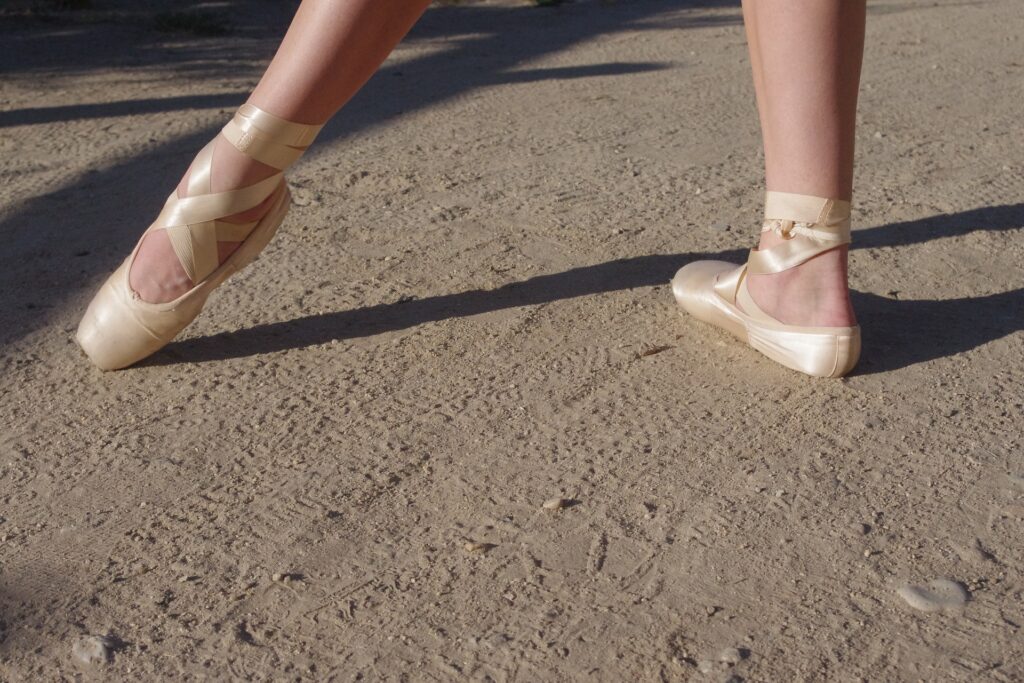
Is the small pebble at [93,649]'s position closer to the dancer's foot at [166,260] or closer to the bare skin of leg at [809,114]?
the dancer's foot at [166,260]

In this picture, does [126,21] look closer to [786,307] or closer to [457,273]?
[457,273]

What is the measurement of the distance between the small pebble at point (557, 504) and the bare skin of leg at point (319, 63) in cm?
75

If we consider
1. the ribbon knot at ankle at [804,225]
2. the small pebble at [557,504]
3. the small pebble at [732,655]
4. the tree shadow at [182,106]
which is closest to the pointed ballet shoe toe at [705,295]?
the ribbon knot at ankle at [804,225]

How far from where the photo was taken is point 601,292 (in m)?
2.34

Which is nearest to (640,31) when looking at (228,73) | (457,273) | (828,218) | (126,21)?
(228,73)

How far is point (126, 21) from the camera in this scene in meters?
A: 5.29

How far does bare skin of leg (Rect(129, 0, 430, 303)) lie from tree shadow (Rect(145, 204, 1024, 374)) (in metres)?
0.21

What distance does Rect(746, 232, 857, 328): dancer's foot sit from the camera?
195cm

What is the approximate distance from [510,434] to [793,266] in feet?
1.80

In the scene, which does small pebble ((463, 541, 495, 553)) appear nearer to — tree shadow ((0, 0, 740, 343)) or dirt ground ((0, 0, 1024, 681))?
dirt ground ((0, 0, 1024, 681))

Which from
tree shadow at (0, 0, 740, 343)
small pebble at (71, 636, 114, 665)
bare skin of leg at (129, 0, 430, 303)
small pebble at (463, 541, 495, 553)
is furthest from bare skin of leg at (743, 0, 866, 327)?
tree shadow at (0, 0, 740, 343)

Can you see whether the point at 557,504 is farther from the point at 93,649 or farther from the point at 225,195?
the point at 225,195

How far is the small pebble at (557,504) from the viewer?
1.62m

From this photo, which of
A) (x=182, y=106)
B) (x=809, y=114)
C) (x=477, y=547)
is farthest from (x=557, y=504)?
(x=182, y=106)
